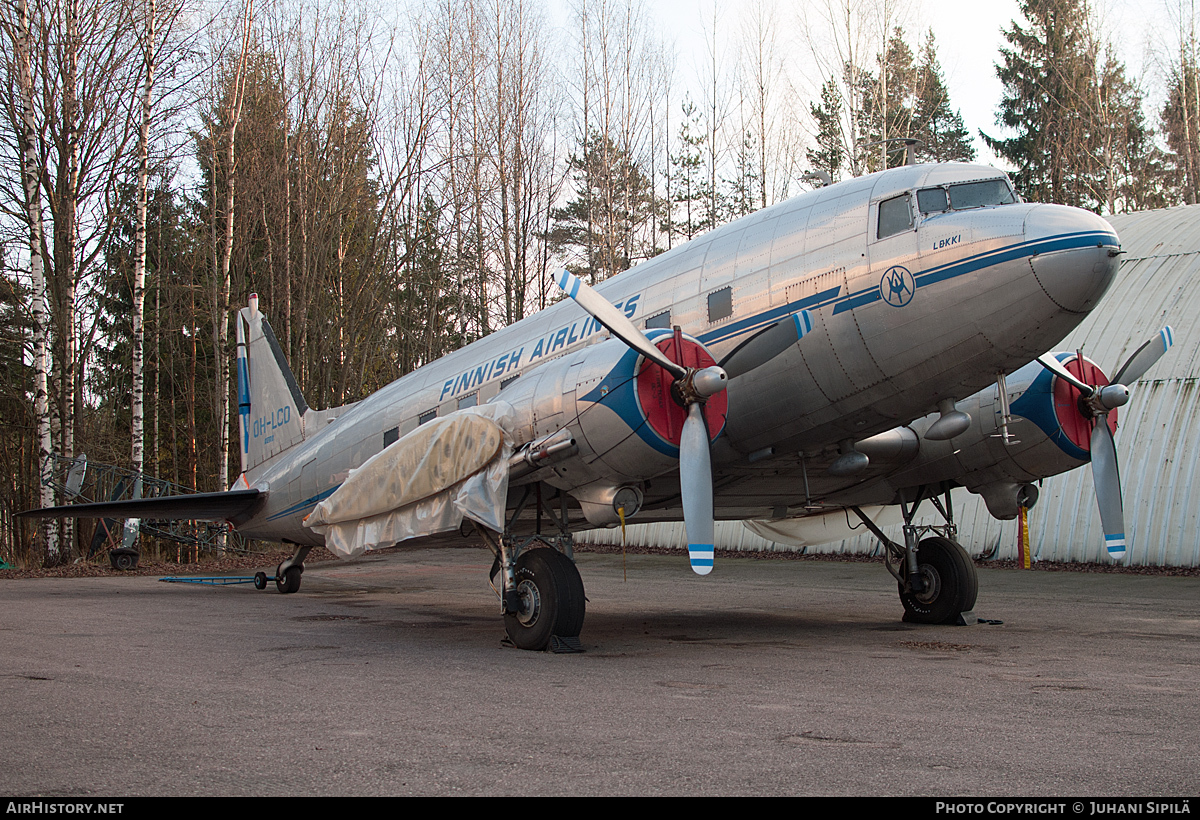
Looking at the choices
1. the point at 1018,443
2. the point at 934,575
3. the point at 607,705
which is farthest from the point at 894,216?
the point at 607,705

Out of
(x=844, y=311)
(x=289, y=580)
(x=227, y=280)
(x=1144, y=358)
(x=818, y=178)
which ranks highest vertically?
(x=227, y=280)

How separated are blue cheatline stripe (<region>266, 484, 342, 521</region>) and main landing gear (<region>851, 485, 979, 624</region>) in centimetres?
817

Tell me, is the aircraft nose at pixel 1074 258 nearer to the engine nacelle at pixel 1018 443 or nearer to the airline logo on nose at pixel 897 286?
the airline logo on nose at pixel 897 286

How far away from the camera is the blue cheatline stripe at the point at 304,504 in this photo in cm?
1397

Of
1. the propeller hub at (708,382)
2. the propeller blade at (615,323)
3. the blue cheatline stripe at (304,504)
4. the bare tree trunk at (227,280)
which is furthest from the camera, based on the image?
the bare tree trunk at (227,280)

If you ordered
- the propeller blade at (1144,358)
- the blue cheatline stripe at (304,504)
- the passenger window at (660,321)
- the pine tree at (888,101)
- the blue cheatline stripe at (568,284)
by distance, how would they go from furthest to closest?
the pine tree at (888,101)
the blue cheatline stripe at (304,504)
the propeller blade at (1144,358)
the passenger window at (660,321)
the blue cheatline stripe at (568,284)

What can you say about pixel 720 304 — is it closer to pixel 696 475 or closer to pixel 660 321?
pixel 660 321

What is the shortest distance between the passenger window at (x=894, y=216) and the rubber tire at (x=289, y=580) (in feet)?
42.2

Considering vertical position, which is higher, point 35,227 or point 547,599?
point 35,227

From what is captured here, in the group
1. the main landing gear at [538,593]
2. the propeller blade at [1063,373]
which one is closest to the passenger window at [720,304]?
the main landing gear at [538,593]

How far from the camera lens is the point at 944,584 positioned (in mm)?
10859

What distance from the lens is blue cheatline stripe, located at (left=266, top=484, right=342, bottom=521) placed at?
14.0m

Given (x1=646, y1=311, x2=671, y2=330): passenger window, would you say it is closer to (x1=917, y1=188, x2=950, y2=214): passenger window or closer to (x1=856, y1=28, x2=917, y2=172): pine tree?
(x1=917, y1=188, x2=950, y2=214): passenger window

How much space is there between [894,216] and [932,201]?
358mm
